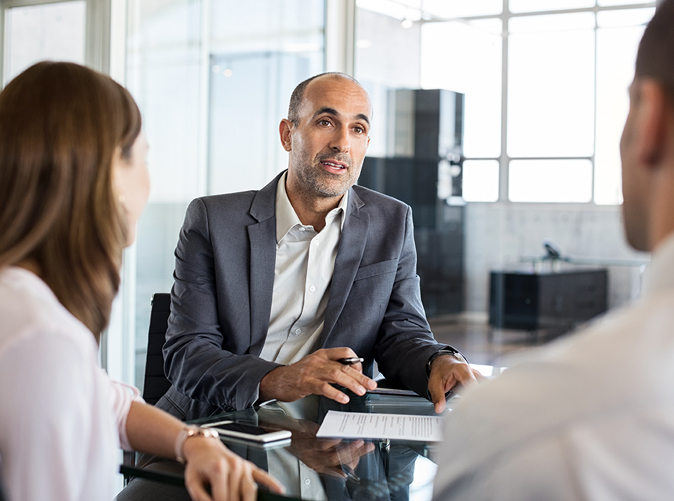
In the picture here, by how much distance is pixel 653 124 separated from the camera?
2.31ft

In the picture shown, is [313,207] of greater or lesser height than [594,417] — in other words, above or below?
above

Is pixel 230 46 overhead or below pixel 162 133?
overhead

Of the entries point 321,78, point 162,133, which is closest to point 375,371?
point 321,78

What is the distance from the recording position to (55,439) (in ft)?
3.00

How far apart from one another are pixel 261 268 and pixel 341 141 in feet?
1.68

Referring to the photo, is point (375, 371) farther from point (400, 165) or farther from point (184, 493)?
point (400, 165)

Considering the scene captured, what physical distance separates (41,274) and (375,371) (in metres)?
1.43

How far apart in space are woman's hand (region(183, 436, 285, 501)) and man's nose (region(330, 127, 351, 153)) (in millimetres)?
1331

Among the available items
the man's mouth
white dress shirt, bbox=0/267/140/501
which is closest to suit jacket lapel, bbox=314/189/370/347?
the man's mouth

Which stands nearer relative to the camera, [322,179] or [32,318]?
[32,318]

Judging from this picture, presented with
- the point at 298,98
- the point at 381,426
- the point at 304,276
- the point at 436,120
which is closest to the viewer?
the point at 381,426

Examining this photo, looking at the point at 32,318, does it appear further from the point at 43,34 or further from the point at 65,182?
the point at 43,34

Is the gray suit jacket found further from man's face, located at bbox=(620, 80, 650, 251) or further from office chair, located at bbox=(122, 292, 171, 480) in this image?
man's face, located at bbox=(620, 80, 650, 251)

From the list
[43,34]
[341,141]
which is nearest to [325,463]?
[341,141]
